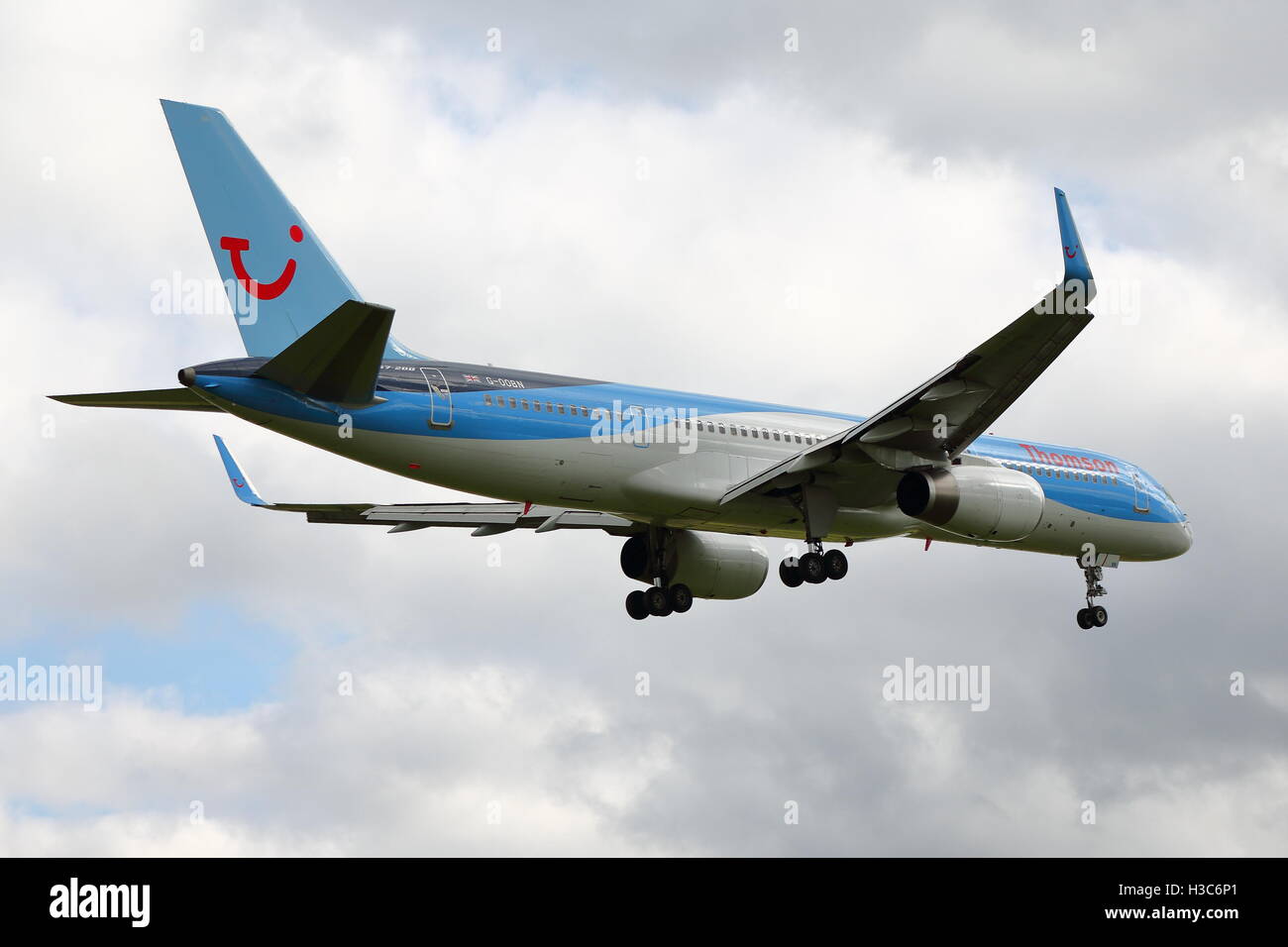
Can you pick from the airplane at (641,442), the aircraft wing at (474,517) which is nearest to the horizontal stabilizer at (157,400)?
the airplane at (641,442)

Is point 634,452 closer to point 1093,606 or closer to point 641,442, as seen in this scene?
point 641,442

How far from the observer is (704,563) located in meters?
34.3

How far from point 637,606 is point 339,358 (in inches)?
455

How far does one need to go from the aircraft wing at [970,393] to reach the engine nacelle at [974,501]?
20.0 inches

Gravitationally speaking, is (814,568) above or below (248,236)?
below

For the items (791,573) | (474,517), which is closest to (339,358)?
(474,517)

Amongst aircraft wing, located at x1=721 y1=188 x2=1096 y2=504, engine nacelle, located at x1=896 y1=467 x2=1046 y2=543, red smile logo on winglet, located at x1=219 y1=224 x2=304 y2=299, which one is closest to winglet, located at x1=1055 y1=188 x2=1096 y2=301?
aircraft wing, located at x1=721 y1=188 x2=1096 y2=504

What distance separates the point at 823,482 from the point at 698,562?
467 centimetres

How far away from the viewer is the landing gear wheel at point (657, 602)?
33812 millimetres

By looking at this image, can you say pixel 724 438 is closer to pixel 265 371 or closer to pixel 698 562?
pixel 698 562

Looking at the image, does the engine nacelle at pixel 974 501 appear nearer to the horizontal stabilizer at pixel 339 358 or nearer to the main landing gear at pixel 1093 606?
the main landing gear at pixel 1093 606

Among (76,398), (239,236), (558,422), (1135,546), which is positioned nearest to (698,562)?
(558,422)

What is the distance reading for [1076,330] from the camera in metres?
27.2

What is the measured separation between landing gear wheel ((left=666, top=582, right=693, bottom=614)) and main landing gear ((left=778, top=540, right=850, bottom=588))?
3824mm
